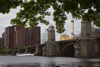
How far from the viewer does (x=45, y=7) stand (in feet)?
73.0

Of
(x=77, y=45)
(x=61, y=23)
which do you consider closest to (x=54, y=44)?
(x=77, y=45)

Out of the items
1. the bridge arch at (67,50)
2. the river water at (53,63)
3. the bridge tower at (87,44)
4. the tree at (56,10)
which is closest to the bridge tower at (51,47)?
the bridge arch at (67,50)

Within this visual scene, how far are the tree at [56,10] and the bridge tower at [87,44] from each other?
95.5m

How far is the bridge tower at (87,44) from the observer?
389 ft

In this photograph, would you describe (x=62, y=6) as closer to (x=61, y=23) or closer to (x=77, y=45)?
(x=61, y=23)

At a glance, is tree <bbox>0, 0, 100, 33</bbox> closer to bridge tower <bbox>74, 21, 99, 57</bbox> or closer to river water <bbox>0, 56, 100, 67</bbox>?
river water <bbox>0, 56, 100, 67</bbox>

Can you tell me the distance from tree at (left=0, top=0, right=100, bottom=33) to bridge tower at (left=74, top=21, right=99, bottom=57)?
9547cm

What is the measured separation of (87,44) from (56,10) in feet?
324

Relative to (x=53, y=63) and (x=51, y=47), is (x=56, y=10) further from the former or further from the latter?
(x=51, y=47)

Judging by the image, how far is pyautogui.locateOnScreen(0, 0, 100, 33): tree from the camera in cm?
2031

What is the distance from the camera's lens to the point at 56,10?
886 inches

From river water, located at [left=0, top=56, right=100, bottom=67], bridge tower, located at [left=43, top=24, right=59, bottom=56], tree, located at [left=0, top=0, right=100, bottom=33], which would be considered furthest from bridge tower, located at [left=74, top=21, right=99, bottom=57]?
tree, located at [left=0, top=0, right=100, bottom=33]

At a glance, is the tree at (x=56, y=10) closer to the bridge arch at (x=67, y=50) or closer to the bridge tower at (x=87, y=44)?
the bridge tower at (x=87, y=44)

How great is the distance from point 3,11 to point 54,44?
13888cm
